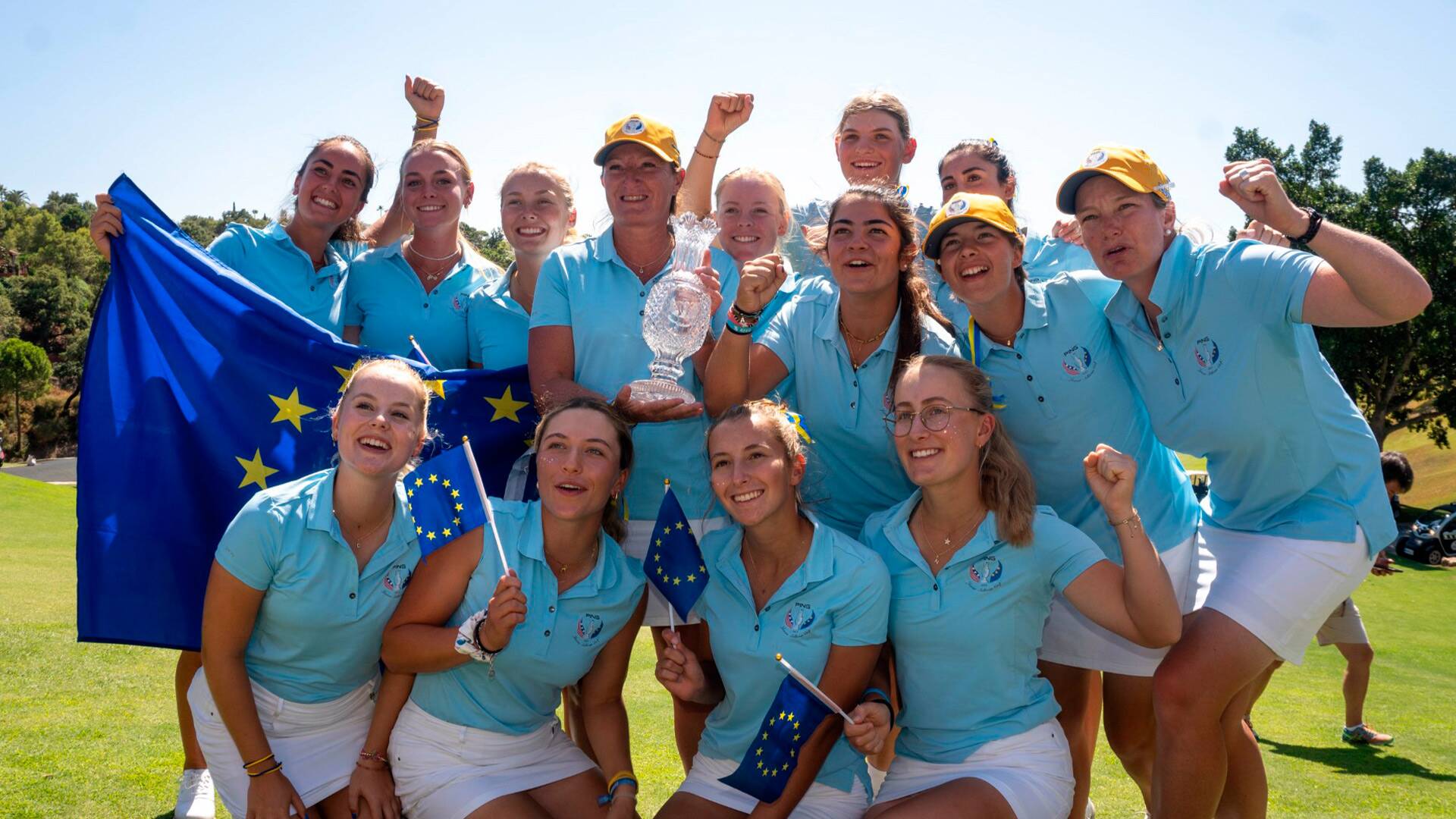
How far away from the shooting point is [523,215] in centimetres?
563

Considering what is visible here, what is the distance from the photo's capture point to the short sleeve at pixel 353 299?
5719 millimetres

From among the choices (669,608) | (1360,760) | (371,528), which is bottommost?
(1360,760)

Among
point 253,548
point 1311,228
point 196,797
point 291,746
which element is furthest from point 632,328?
point 196,797

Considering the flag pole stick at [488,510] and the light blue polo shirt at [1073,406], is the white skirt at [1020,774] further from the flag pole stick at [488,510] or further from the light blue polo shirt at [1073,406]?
the flag pole stick at [488,510]

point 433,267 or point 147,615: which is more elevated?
point 433,267

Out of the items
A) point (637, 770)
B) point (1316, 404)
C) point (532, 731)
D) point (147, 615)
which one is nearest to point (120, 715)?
point (147, 615)

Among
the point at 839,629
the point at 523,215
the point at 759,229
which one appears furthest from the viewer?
the point at 759,229

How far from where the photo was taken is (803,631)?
13.4 ft

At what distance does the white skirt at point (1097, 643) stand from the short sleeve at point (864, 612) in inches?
40.8

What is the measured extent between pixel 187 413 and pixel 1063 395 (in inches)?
167

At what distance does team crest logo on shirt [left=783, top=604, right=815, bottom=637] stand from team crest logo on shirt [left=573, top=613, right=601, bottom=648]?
0.79 meters

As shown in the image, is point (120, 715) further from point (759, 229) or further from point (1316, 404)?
point (1316, 404)

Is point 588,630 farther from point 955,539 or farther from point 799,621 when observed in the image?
point 955,539

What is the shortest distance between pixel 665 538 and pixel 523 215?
2180 millimetres
